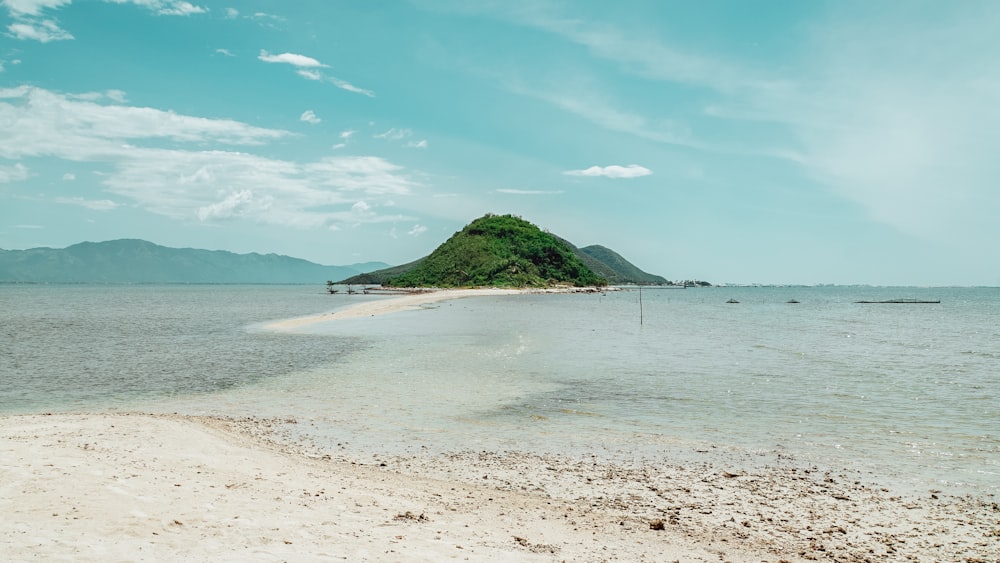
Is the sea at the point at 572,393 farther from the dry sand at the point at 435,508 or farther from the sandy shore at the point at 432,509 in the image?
the sandy shore at the point at 432,509

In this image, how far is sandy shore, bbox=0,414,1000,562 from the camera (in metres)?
7.37

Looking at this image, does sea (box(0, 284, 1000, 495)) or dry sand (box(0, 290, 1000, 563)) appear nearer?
dry sand (box(0, 290, 1000, 563))

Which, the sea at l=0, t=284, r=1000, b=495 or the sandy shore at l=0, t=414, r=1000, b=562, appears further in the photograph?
the sea at l=0, t=284, r=1000, b=495

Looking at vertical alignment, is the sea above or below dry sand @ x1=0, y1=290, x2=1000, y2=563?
below

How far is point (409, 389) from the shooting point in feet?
72.2

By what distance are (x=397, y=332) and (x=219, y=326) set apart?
19272mm

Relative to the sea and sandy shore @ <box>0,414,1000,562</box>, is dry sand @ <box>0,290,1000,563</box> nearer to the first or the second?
sandy shore @ <box>0,414,1000,562</box>

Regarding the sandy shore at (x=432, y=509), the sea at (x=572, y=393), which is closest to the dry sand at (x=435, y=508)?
the sandy shore at (x=432, y=509)

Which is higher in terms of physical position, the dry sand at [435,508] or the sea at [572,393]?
the dry sand at [435,508]

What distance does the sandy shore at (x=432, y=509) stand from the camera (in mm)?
7371

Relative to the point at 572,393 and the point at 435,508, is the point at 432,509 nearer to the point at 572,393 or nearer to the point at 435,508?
the point at 435,508

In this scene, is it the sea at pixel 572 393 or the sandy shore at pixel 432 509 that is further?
the sea at pixel 572 393

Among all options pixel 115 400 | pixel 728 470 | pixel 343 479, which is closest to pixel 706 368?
pixel 728 470

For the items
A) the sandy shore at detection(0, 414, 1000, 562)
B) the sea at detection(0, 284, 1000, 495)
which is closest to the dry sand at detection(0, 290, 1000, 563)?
the sandy shore at detection(0, 414, 1000, 562)
